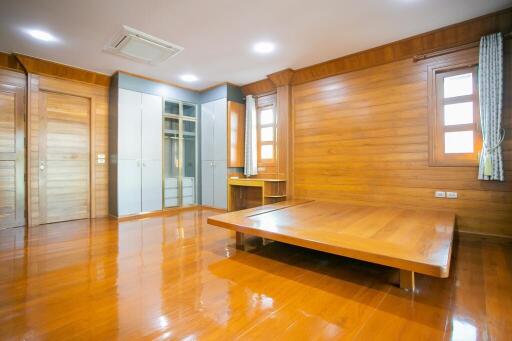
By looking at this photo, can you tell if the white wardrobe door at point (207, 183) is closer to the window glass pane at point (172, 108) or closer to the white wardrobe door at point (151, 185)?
the white wardrobe door at point (151, 185)

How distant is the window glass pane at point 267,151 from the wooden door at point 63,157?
129 inches

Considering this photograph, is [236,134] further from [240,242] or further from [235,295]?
[235,295]

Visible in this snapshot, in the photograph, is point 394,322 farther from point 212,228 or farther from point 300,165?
point 300,165

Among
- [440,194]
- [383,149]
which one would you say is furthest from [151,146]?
[440,194]

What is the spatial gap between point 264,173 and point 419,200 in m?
2.76

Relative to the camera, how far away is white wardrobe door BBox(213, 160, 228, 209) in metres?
5.32

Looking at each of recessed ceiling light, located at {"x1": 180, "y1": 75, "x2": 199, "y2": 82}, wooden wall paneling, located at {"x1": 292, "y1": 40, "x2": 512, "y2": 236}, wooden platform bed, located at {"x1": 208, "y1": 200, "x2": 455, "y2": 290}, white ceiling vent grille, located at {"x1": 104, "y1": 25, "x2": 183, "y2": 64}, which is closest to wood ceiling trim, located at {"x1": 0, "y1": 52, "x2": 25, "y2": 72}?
white ceiling vent grille, located at {"x1": 104, "y1": 25, "x2": 183, "y2": 64}

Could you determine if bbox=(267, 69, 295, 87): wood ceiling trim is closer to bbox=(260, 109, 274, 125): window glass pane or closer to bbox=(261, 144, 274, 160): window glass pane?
bbox=(260, 109, 274, 125): window glass pane

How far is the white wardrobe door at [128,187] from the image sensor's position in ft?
15.1

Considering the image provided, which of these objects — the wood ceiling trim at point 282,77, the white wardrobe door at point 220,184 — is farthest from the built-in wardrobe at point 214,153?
the wood ceiling trim at point 282,77

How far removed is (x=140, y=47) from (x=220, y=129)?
2.20 m

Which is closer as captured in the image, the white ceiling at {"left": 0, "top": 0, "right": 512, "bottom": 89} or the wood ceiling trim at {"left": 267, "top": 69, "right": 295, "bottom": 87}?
the white ceiling at {"left": 0, "top": 0, "right": 512, "bottom": 89}

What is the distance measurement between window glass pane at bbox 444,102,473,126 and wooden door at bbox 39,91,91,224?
225 inches

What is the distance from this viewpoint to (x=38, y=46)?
3576mm
